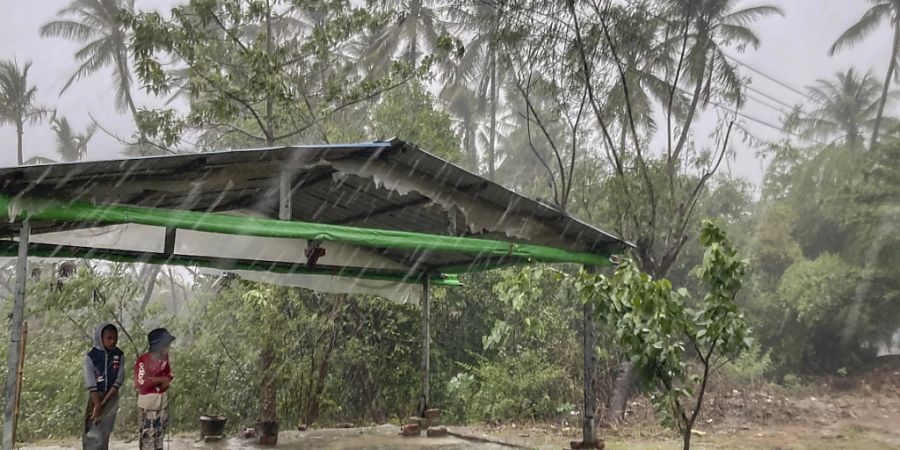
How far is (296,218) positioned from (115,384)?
8.88 feet

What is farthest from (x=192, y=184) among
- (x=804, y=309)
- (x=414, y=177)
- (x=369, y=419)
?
(x=804, y=309)

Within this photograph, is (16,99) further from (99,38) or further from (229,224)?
(229,224)

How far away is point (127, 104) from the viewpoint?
21.4 meters

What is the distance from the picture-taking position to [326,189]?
254 inches

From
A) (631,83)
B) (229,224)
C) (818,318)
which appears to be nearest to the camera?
(229,224)

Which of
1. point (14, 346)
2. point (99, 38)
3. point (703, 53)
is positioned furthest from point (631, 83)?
point (99, 38)

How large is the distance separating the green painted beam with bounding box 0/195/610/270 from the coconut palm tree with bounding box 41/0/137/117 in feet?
58.8

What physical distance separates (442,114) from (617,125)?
358 cm

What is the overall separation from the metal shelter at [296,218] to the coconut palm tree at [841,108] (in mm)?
17458

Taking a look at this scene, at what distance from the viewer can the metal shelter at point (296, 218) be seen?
4.24 m

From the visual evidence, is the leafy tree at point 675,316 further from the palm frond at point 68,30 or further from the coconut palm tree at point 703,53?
the palm frond at point 68,30

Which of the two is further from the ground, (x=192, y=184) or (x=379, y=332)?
(x=192, y=184)

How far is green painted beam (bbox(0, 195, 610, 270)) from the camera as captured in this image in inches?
161

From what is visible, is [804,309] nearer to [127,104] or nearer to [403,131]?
[403,131]
